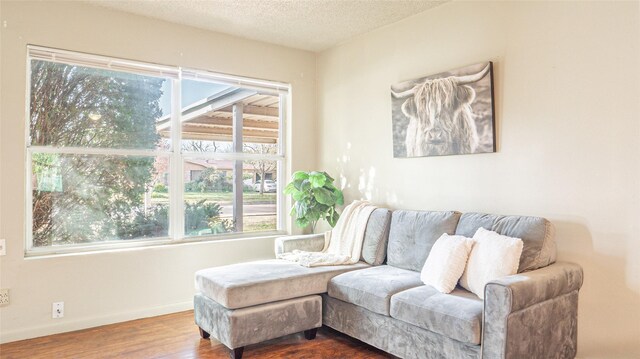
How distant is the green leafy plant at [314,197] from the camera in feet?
13.4

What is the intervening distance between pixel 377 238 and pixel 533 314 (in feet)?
4.77

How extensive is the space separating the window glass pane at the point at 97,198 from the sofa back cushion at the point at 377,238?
182cm

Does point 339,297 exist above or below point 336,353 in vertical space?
above

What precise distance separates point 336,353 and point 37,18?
10.8 feet

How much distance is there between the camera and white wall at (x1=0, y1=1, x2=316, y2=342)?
10.3 feet

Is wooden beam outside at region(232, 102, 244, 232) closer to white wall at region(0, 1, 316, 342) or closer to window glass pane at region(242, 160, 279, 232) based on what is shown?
window glass pane at region(242, 160, 279, 232)

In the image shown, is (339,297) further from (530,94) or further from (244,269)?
(530,94)

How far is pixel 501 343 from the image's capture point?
6.91 feet

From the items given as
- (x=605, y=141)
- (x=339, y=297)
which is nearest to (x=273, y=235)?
(x=339, y=297)

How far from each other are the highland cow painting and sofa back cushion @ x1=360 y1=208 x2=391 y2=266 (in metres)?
0.60

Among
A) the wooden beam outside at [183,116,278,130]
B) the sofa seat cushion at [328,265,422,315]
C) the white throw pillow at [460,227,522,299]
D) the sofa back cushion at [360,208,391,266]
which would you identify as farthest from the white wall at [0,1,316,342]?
the white throw pillow at [460,227,522,299]

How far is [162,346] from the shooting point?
3025 millimetres

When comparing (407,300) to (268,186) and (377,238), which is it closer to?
(377,238)

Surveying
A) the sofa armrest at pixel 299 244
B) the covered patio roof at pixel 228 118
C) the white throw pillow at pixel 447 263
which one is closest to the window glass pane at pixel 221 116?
the covered patio roof at pixel 228 118
